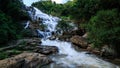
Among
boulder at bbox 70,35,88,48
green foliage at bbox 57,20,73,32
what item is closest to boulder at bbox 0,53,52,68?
boulder at bbox 70,35,88,48

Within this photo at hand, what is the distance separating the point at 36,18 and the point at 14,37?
59.6 ft

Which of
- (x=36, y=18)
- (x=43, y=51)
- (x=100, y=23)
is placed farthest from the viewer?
(x=36, y=18)

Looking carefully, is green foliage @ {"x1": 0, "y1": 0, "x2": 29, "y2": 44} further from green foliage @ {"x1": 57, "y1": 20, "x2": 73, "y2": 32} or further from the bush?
the bush

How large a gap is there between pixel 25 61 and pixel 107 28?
7.87m

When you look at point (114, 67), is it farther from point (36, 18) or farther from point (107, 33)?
point (36, 18)

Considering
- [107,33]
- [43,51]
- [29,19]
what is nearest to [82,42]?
[43,51]

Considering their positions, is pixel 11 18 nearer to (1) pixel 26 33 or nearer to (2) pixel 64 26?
(1) pixel 26 33

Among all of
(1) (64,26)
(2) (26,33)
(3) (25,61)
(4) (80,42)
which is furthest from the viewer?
(1) (64,26)

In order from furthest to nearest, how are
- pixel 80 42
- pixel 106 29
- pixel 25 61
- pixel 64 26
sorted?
pixel 64 26 → pixel 80 42 → pixel 106 29 → pixel 25 61

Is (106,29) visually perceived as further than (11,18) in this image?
No

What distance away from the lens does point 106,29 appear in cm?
1862

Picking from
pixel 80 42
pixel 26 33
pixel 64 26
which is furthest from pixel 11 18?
pixel 80 42

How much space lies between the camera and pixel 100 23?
19.2 m

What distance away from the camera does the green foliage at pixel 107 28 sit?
17.8 meters
